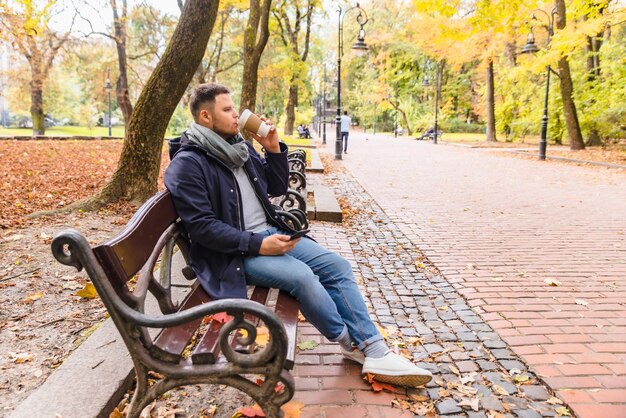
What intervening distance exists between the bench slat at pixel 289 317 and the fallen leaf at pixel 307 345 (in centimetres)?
65

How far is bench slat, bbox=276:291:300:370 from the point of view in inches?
82.7

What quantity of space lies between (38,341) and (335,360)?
1.88 meters

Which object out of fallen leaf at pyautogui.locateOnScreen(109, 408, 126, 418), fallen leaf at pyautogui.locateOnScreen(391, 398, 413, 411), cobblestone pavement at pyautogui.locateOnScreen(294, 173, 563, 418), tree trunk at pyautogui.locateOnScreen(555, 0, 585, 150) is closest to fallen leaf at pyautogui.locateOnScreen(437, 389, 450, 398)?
cobblestone pavement at pyautogui.locateOnScreen(294, 173, 563, 418)

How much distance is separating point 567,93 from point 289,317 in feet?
65.5

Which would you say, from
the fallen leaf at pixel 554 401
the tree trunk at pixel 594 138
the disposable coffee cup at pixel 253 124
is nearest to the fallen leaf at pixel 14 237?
the disposable coffee cup at pixel 253 124

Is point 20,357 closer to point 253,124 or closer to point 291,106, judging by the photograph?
point 253,124

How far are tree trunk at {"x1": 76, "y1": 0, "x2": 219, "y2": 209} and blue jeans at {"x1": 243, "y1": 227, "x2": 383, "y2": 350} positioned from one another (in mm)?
4047

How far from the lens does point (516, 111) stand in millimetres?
29359

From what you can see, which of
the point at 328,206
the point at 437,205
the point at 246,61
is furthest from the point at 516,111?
the point at 328,206

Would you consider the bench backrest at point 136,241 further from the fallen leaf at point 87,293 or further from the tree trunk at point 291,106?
the tree trunk at point 291,106

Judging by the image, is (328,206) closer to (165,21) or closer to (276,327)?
(276,327)

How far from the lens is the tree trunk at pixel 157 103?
6.12m

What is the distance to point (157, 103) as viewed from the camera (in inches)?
243

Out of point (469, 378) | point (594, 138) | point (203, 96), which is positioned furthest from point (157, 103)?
point (594, 138)
